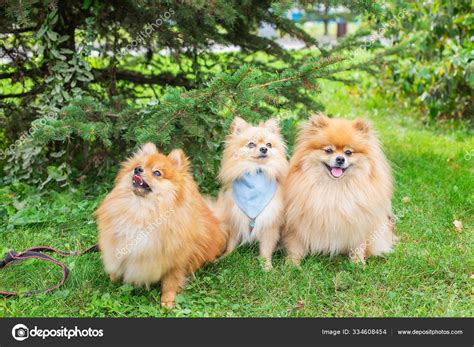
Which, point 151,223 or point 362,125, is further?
point 362,125

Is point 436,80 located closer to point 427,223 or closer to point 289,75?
point 427,223

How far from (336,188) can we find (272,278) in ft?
2.47

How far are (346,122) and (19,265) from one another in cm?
248

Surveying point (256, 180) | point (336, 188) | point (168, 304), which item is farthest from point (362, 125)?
point (168, 304)

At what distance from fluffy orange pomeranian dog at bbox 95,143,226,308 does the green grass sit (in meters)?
0.18

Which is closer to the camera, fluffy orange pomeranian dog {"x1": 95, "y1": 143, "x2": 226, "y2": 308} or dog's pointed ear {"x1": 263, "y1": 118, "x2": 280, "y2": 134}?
fluffy orange pomeranian dog {"x1": 95, "y1": 143, "x2": 226, "y2": 308}

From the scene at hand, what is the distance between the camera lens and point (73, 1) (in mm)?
4723

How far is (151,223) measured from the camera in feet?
10.2

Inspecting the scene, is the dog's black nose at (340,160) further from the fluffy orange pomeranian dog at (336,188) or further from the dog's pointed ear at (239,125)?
the dog's pointed ear at (239,125)

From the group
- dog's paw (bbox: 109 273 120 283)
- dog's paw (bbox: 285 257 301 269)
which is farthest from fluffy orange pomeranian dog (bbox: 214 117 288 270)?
dog's paw (bbox: 109 273 120 283)

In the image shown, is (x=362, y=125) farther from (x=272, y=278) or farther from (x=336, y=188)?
(x=272, y=278)

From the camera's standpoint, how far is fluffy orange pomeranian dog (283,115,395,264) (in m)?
3.59

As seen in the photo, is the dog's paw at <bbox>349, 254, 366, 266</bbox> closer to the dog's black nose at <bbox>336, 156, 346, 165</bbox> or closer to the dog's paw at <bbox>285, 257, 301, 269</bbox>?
the dog's paw at <bbox>285, 257, 301, 269</bbox>

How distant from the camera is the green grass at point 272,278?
3.25 metres
